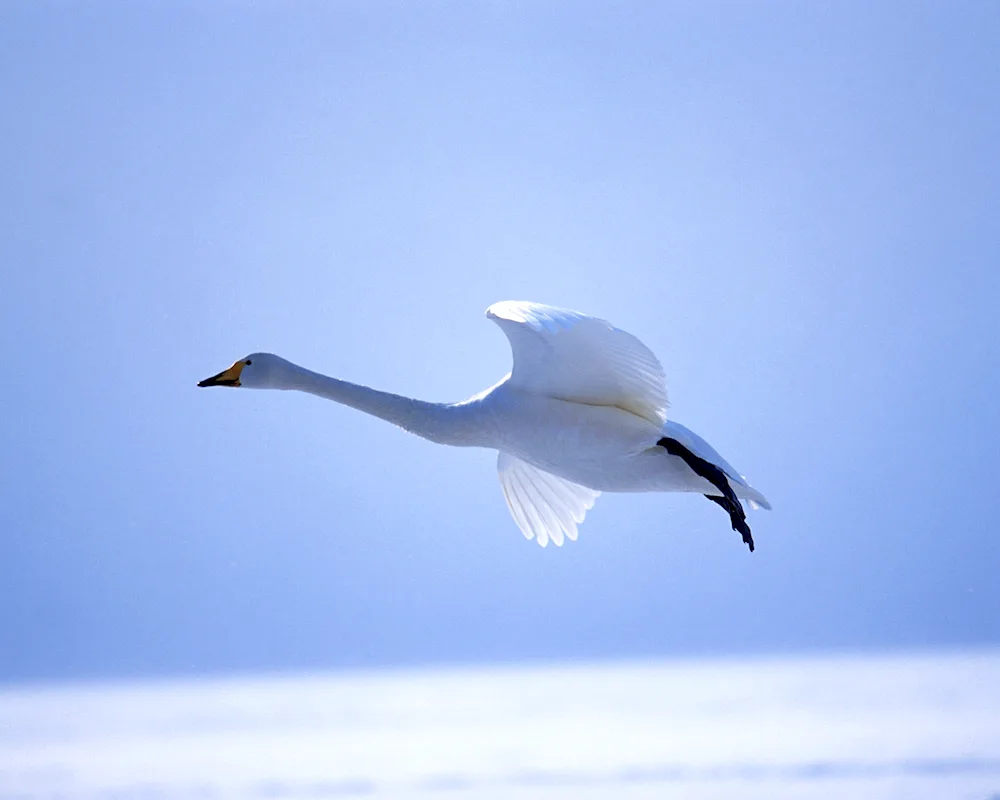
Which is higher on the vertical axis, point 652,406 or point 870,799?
point 652,406

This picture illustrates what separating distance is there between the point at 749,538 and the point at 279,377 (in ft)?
5.12

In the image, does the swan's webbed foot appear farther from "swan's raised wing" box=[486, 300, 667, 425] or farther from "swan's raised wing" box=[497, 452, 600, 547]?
"swan's raised wing" box=[497, 452, 600, 547]

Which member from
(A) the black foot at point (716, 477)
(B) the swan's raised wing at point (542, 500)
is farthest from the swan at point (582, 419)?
(B) the swan's raised wing at point (542, 500)

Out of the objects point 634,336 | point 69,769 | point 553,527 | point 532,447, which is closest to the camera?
point 634,336

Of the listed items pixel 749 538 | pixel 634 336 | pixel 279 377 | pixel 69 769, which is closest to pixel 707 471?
pixel 749 538

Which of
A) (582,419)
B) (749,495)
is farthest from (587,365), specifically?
(749,495)

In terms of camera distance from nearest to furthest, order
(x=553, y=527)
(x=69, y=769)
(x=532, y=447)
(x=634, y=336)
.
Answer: (x=634, y=336), (x=532, y=447), (x=553, y=527), (x=69, y=769)

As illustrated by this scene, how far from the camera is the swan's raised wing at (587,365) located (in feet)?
12.1

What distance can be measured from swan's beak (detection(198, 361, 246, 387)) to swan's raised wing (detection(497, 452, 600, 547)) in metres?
1.12

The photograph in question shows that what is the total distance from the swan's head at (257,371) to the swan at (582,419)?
3cm

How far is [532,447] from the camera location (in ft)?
13.1

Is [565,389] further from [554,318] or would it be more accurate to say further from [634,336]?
[554,318]

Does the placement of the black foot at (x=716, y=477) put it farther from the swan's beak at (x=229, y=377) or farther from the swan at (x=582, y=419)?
the swan's beak at (x=229, y=377)

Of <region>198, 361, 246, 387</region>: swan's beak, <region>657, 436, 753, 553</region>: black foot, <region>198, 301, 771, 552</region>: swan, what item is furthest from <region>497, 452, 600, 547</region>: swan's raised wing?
<region>198, 361, 246, 387</region>: swan's beak
